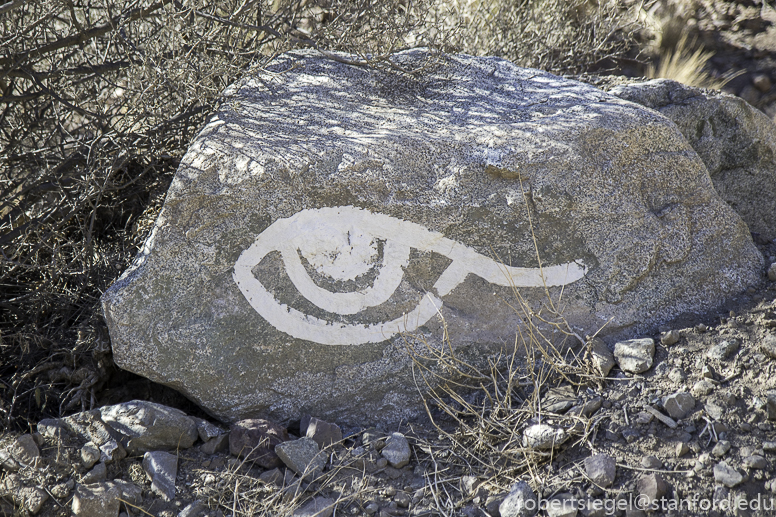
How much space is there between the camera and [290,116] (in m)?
2.36

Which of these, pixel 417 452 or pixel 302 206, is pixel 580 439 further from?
pixel 302 206

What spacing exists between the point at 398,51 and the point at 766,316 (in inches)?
75.3

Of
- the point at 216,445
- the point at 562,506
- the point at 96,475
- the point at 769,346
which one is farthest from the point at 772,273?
the point at 96,475

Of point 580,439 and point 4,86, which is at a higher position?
point 4,86

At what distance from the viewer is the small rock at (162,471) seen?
1854 mm

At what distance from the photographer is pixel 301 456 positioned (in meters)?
1.89

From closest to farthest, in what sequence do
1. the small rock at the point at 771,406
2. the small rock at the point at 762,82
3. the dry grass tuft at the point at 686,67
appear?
the small rock at the point at 771,406, the dry grass tuft at the point at 686,67, the small rock at the point at 762,82

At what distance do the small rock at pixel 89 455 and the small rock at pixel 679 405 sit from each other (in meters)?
1.86

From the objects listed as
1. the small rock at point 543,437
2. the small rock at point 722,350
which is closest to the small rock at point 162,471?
the small rock at point 543,437

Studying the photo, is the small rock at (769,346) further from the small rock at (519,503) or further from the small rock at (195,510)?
the small rock at (195,510)

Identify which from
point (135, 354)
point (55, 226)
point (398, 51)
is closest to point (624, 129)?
point (398, 51)

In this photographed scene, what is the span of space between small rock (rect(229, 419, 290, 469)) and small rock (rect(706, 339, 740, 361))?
1.48 metres

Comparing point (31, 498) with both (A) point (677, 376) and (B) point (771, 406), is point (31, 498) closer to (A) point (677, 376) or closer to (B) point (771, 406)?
(A) point (677, 376)

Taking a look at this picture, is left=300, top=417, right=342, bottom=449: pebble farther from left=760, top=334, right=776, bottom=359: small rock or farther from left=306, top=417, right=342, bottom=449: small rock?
left=760, top=334, right=776, bottom=359: small rock
